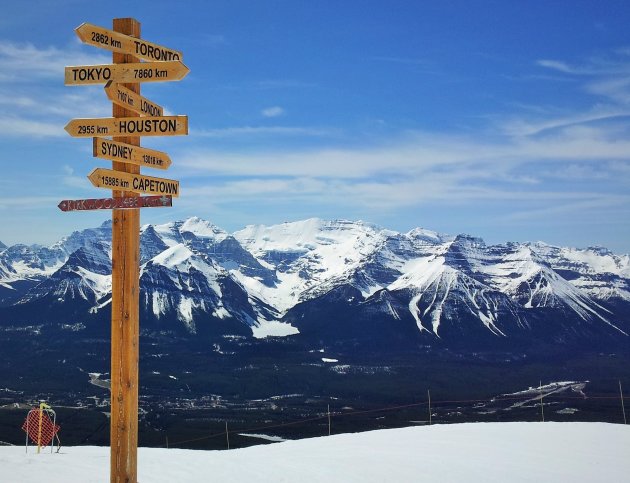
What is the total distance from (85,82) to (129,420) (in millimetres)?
6997

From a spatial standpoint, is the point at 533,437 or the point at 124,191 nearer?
the point at 124,191

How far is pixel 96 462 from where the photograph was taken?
77.1 feet

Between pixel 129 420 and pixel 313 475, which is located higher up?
pixel 129 420

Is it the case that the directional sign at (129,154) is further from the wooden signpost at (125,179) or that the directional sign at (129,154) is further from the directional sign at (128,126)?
the directional sign at (128,126)

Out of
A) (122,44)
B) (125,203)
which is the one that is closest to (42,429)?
(125,203)

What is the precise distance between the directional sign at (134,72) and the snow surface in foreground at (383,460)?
38.8ft

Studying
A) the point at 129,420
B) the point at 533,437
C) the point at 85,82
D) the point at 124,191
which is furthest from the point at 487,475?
the point at 85,82

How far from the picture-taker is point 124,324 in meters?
14.4

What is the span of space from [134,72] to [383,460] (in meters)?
15.6

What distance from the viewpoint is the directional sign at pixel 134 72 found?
14289 millimetres

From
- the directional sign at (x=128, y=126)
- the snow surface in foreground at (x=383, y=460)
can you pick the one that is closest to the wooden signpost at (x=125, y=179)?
the directional sign at (x=128, y=126)

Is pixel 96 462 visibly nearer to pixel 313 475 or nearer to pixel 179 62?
pixel 313 475

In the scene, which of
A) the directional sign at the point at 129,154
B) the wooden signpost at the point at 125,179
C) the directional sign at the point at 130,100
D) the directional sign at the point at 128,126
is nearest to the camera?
the directional sign at the point at 129,154

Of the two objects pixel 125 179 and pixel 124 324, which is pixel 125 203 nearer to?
pixel 125 179
